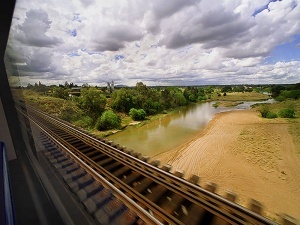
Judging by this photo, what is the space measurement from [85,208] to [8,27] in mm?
2332

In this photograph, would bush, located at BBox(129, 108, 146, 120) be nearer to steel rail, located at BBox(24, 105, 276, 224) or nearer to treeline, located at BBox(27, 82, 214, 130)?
treeline, located at BBox(27, 82, 214, 130)

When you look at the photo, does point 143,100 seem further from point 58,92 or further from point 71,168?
point 71,168

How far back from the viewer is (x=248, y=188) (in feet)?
32.0

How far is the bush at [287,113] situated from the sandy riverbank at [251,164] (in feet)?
2.67

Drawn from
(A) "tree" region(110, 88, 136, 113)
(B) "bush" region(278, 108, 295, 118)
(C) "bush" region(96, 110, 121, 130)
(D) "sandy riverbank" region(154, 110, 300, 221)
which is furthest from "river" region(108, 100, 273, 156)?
(B) "bush" region(278, 108, 295, 118)

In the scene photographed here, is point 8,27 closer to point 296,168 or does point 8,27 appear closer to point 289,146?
point 296,168

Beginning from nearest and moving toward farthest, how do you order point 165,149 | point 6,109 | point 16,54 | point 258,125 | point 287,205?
1. point 16,54
2. point 6,109
3. point 287,205
4. point 165,149
5. point 258,125

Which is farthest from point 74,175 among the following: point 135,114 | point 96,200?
point 135,114

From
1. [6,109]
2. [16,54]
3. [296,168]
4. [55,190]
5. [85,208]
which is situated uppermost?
[16,54]

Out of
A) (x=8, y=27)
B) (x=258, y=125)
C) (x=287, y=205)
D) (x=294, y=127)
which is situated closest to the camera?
(x=8, y=27)

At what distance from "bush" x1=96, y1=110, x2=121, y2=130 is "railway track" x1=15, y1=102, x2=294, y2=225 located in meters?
18.6

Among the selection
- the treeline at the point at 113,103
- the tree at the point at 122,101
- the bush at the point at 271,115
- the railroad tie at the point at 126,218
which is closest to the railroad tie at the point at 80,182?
the railroad tie at the point at 126,218

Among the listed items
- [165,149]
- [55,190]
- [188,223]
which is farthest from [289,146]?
[55,190]

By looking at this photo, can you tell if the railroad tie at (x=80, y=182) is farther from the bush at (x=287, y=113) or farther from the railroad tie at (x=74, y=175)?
the bush at (x=287, y=113)
